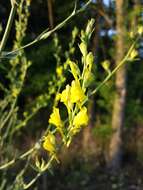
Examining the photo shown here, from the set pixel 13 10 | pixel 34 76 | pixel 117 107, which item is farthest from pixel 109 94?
pixel 13 10

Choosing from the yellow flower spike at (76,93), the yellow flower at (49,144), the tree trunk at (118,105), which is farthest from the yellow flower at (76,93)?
the tree trunk at (118,105)

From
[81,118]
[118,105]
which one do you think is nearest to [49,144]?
[81,118]

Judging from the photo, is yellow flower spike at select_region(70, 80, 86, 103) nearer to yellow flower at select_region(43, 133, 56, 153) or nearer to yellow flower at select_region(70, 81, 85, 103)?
yellow flower at select_region(70, 81, 85, 103)

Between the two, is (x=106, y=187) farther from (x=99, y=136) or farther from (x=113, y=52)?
(x=113, y=52)

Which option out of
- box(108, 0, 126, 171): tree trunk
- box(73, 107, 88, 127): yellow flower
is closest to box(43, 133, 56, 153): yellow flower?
box(73, 107, 88, 127): yellow flower

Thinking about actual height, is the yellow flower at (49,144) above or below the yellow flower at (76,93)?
below

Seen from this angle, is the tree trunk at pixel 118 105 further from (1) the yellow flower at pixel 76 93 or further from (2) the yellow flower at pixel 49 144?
(1) the yellow flower at pixel 76 93

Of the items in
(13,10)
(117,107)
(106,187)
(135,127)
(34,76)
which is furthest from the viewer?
(34,76)
